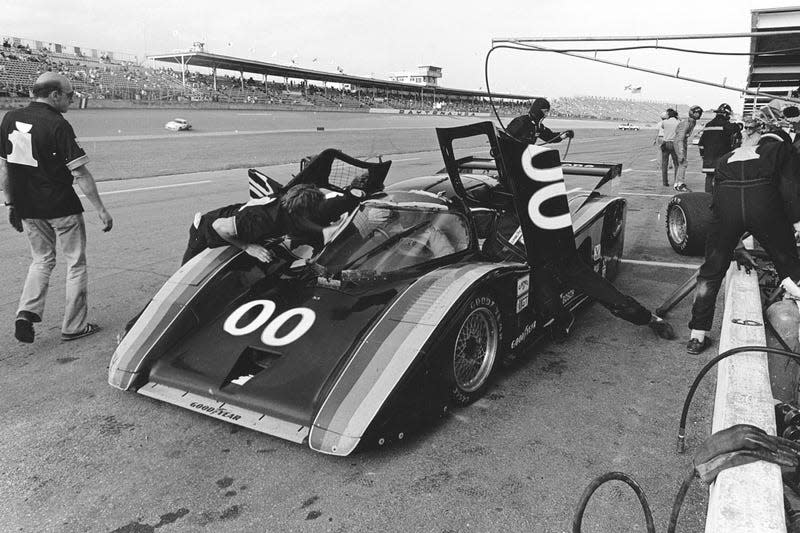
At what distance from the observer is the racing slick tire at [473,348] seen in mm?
3182

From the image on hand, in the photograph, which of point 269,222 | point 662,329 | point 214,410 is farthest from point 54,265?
point 662,329

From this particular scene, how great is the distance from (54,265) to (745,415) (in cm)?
441

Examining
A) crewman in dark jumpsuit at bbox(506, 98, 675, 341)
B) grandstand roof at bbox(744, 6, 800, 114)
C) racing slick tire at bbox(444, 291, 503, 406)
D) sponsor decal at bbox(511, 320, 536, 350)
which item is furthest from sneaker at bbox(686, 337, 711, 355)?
grandstand roof at bbox(744, 6, 800, 114)

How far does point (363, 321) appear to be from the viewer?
3330 millimetres

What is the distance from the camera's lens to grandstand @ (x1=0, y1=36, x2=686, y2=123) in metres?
45.8

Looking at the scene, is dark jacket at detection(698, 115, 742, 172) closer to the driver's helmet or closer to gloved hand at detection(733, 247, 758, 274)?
the driver's helmet

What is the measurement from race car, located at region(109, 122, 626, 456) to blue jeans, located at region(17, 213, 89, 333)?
92 cm

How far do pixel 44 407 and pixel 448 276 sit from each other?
239cm

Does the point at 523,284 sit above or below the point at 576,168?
below

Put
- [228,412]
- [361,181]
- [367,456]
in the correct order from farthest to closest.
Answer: [361,181], [228,412], [367,456]

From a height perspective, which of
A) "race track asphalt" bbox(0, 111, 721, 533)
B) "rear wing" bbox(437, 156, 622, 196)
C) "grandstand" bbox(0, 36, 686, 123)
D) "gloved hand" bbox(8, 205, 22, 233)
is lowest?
"race track asphalt" bbox(0, 111, 721, 533)

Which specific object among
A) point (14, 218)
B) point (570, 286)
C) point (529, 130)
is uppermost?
point (529, 130)

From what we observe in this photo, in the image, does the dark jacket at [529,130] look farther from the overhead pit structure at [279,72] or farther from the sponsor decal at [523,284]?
the overhead pit structure at [279,72]

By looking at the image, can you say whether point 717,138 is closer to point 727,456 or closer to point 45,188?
point 727,456
